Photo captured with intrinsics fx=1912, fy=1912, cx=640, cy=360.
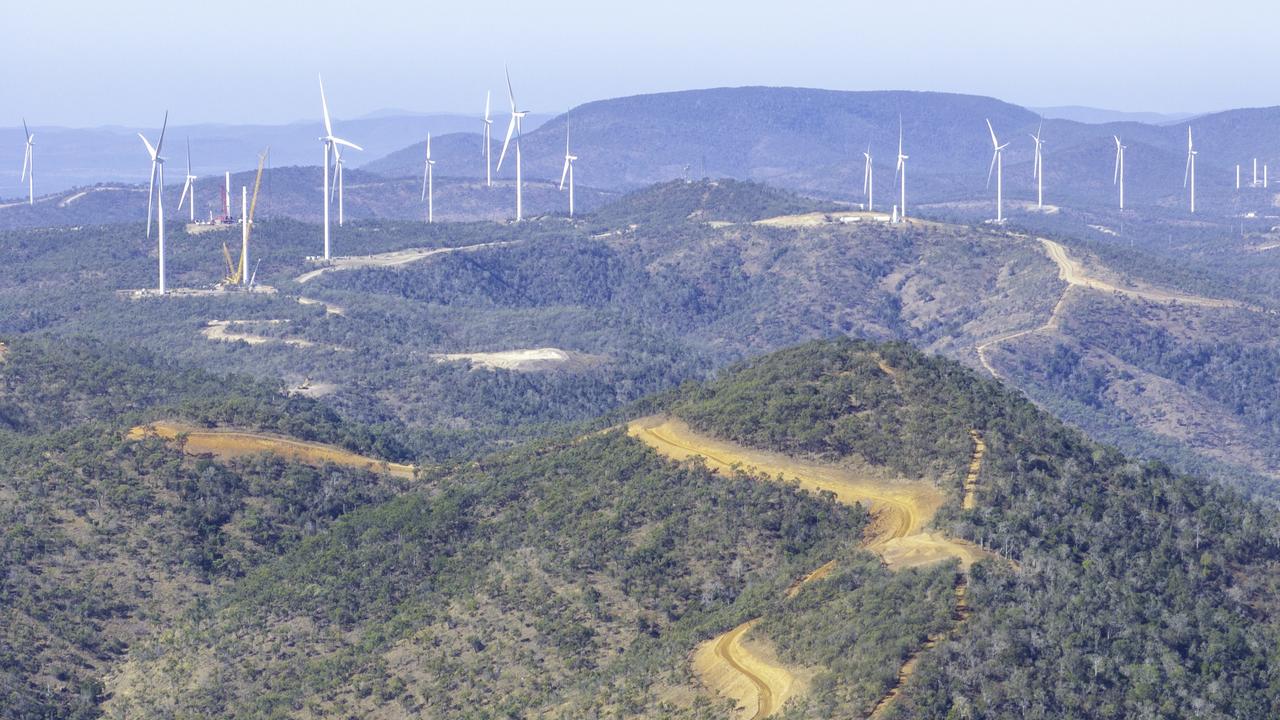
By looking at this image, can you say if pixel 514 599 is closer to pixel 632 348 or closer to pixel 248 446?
pixel 248 446

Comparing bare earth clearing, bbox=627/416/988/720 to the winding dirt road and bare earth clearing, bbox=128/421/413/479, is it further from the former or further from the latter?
the winding dirt road

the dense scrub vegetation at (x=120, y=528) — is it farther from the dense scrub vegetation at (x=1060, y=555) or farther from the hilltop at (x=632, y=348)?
the hilltop at (x=632, y=348)

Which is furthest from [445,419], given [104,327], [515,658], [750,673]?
[750,673]

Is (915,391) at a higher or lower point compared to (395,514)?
higher

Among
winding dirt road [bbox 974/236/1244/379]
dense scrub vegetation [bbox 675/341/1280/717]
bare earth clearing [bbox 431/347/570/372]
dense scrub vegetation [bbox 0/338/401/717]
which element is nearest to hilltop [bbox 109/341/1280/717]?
dense scrub vegetation [bbox 675/341/1280/717]

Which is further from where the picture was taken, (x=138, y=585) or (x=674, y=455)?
(x=674, y=455)

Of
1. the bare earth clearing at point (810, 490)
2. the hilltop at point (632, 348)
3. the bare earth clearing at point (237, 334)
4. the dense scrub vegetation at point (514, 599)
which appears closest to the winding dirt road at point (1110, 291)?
the hilltop at point (632, 348)

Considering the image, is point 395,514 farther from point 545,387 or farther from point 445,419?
point 545,387

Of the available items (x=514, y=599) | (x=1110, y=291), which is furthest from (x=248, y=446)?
(x=1110, y=291)
